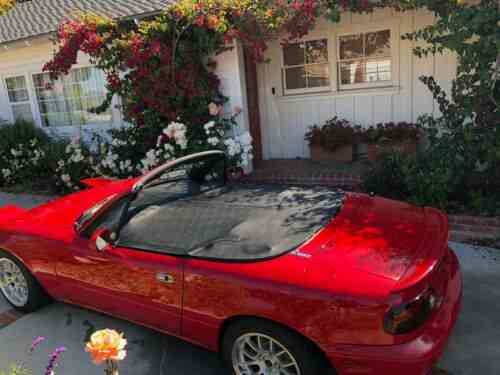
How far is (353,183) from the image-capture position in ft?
20.4

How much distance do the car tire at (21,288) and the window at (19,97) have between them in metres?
7.37

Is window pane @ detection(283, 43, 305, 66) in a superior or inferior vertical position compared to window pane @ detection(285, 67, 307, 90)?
superior

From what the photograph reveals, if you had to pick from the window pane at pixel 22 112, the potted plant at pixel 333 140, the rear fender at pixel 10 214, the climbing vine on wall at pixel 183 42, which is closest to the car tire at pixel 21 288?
the rear fender at pixel 10 214

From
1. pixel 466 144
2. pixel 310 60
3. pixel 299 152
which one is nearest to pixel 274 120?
pixel 299 152

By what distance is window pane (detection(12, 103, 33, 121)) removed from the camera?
10289 millimetres

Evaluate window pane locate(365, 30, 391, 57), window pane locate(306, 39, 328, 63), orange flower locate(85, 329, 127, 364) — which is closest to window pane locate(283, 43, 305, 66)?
window pane locate(306, 39, 328, 63)

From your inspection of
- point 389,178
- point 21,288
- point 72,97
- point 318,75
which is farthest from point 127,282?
point 72,97

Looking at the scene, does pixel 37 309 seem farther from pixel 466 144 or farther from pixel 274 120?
pixel 274 120

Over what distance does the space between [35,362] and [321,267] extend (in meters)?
2.22

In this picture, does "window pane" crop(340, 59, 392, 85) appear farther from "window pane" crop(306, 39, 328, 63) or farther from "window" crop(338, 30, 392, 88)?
"window pane" crop(306, 39, 328, 63)

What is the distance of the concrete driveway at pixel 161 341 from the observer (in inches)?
110

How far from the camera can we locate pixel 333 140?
23.4 feet

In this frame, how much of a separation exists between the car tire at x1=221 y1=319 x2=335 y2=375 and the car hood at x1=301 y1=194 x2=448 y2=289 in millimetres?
437

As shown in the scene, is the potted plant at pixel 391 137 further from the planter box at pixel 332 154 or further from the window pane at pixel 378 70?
the window pane at pixel 378 70
